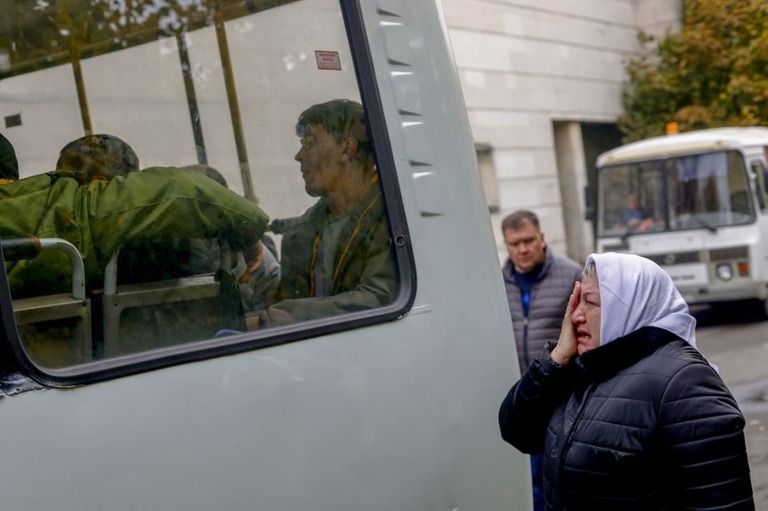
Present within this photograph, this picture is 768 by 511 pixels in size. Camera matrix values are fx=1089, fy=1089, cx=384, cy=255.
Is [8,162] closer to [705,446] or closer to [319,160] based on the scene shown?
[319,160]

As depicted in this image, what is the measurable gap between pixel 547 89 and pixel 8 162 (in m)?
21.3

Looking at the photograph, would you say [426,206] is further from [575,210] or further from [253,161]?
[575,210]

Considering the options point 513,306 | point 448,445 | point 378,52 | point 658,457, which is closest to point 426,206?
point 378,52

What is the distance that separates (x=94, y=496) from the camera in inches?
79.4

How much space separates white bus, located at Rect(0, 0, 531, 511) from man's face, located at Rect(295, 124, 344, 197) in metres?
0.04

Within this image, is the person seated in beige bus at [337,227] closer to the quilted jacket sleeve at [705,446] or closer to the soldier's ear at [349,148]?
the soldier's ear at [349,148]

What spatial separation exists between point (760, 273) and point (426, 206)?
12.3 metres

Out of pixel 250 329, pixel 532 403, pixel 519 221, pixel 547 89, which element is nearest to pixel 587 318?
pixel 532 403

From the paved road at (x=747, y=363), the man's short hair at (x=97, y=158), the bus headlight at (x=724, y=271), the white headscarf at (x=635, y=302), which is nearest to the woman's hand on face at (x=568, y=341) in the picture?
the white headscarf at (x=635, y=302)

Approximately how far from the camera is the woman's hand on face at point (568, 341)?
9.37 feet

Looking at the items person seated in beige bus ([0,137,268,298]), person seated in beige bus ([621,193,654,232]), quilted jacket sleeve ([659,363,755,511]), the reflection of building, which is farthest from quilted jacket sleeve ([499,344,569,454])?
the reflection of building

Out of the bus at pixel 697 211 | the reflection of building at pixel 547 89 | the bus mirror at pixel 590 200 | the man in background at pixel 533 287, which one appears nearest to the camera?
the man in background at pixel 533 287

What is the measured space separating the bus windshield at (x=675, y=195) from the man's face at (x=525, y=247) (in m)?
9.56

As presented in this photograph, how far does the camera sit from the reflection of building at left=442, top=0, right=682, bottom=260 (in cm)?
2064
